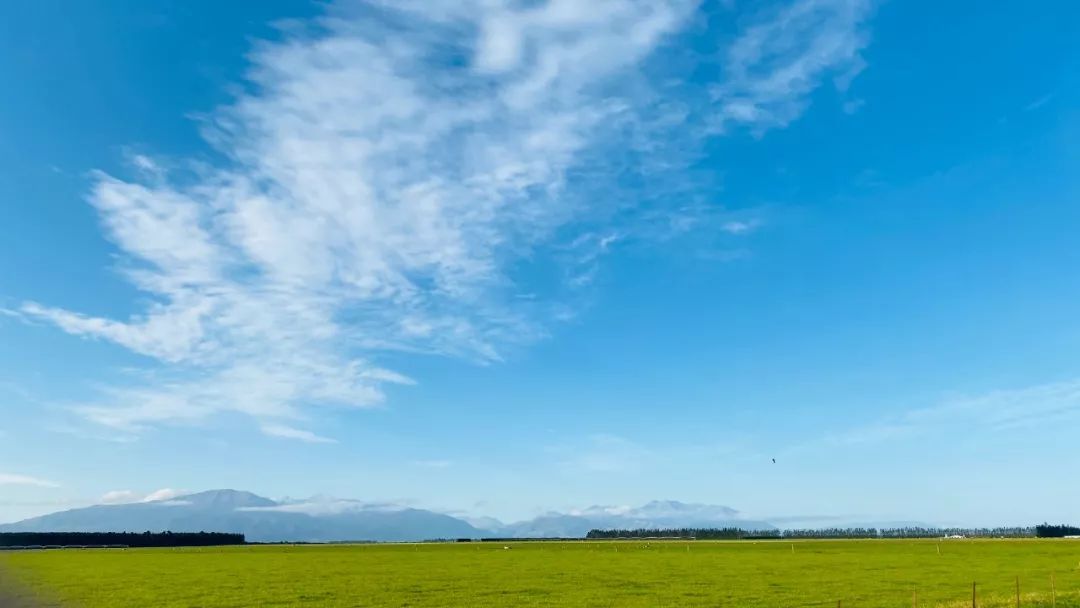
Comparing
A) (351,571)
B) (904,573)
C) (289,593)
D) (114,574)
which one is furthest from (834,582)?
(114,574)

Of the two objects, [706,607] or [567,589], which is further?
[567,589]

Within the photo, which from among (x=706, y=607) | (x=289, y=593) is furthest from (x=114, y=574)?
(x=706, y=607)

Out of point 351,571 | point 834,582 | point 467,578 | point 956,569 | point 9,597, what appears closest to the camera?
point 9,597

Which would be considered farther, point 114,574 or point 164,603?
point 114,574

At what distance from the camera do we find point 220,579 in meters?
64.6

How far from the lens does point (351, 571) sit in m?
75.4

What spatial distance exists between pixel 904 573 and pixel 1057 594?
24154 millimetres

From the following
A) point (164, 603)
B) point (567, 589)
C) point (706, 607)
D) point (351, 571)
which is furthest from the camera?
point (351, 571)

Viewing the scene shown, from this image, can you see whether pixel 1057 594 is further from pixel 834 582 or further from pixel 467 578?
pixel 467 578

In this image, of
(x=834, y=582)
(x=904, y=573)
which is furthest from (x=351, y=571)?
(x=904, y=573)

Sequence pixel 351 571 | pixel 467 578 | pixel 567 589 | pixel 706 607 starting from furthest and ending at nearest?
pixel 351 571 < pixel 467 578 < pixel 567 589 < pixel 706 607

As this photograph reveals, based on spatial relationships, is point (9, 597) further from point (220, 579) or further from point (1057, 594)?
point (1057, 594)

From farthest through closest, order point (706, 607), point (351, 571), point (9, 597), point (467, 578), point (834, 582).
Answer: point (351, 571), point (467, 578), point (834, 582), point (9, 597), point (706, 607)

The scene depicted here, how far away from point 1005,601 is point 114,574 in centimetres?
7189
